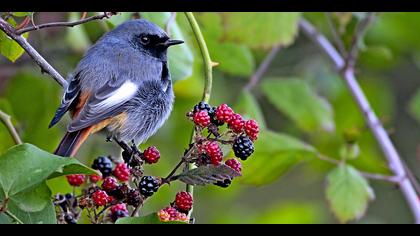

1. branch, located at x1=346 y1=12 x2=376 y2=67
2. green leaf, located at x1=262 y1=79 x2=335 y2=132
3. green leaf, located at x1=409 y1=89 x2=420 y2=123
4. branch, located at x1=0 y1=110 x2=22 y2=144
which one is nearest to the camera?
branch, located at x1=0 y1=110 x2=22 y2=144

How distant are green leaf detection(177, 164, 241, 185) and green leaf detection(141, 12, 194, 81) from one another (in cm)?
110

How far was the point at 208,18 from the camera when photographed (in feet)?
13.5

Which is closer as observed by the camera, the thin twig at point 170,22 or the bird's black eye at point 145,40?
the thin twig at point 170,22

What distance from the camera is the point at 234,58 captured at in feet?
14.4

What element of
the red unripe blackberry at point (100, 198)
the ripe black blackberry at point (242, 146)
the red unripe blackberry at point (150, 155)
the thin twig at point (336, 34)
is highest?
the thin twig at point (336, 34)

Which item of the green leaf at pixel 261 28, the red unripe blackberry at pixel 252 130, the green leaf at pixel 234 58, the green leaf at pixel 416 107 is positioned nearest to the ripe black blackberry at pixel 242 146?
the red unripe blackberry at pixel 252 130

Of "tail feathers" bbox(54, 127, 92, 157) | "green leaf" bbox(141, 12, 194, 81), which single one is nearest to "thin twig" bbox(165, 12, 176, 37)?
"green leaf" bbox(141, 12, 194, 81)

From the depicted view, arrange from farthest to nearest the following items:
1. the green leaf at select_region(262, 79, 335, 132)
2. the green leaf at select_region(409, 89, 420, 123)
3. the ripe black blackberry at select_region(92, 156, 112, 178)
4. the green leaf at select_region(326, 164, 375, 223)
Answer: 1. the green leaf at select_region(409, 89, 420, 123)
2. the green leaf at select_region(262, 79, 335, 132)
3. the green leaf at select_region(326, 164, 375, 223)
4. the ripe black blackberry at select_region(92, 156, 112, 178)

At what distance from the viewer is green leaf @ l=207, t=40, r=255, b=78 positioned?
4.36 m

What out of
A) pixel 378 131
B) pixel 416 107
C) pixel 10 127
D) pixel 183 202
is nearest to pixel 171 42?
pixel 10 127

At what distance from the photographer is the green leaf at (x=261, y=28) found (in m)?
3.96

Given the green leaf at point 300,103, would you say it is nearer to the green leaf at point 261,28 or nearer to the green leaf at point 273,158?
the green leaf at point 261,28

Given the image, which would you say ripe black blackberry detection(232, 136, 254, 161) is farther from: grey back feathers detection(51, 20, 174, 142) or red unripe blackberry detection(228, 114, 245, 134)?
grey back feathers detection(51, 20, 174, 142)

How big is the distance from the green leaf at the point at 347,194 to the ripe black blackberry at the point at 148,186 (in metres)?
1.77
